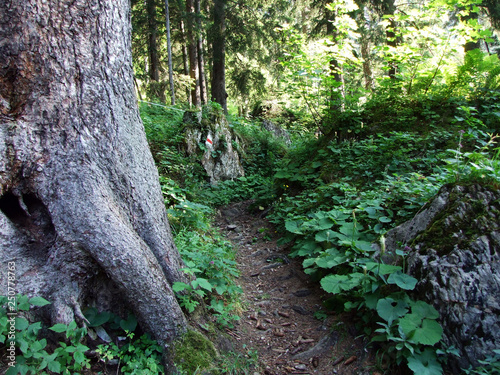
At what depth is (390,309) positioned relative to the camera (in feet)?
8.52

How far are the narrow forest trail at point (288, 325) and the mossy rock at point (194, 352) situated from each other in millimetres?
508

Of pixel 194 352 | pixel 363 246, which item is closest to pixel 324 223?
pixel 363 246

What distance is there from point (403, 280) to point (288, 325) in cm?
145

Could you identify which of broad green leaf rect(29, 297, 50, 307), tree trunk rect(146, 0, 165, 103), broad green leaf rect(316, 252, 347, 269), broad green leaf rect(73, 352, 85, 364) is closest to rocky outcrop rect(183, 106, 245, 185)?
broad green leaf rect(316, 252, 347, 269)

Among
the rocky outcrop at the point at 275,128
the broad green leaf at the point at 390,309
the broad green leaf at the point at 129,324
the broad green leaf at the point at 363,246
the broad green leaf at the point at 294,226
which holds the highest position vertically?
the rocky outcrop at the point at 275,128

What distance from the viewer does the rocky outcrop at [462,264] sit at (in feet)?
7.51

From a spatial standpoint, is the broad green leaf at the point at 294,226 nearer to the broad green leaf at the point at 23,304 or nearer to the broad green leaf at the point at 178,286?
the broad green leaf at the point at 178,286

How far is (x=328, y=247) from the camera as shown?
3.93 meters

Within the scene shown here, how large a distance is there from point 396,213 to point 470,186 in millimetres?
982

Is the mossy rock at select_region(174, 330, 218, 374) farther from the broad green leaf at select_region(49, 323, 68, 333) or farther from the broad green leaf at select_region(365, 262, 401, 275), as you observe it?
the broad green leaf at select_region(365, 262, 401, 275)

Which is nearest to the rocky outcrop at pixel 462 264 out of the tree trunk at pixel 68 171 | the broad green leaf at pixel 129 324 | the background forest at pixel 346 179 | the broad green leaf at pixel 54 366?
the background forest at pixel 346 179

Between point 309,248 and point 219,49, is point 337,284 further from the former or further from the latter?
point 219,49

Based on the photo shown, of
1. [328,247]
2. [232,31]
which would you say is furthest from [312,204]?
[232,31]

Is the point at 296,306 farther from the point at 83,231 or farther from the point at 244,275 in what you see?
the point at 83,231
